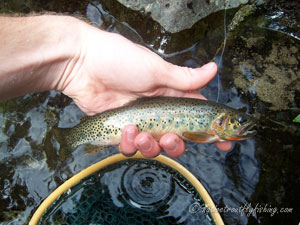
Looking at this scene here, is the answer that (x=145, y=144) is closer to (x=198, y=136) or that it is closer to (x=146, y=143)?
(x=146, y=143)

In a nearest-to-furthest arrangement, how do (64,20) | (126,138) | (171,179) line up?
(126,138) → (64,20) → (171,179)

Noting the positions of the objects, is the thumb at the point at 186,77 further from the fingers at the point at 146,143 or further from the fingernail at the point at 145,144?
the fingernail at the point at 145,144

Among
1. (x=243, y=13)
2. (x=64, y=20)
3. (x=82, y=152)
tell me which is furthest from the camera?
(x=243, y=13)

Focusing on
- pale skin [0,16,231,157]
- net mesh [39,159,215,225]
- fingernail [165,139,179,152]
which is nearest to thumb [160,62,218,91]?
pale skin [0,16,231,157]

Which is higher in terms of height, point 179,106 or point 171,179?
point 179,106

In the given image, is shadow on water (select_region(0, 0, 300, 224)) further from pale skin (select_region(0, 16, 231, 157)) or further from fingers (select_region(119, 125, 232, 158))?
fingers (select_region(119, 125, 232, 158))

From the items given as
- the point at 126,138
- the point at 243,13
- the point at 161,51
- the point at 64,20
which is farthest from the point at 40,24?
the point at 243,13

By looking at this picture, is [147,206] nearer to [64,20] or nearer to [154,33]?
[64,20]

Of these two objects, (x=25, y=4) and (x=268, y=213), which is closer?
(x=268, y=213)

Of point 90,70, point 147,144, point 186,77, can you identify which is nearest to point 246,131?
point 186,77
